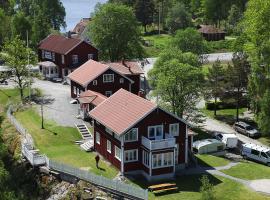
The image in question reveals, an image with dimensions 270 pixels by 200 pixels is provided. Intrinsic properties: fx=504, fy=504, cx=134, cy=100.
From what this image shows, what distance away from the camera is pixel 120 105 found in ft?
154

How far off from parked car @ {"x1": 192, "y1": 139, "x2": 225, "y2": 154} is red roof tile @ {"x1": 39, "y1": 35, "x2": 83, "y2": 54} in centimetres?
3591

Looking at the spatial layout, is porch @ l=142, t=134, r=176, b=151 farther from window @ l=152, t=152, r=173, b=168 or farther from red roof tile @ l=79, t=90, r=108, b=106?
red roof tile @ l=79, t=90, r=108, b=106

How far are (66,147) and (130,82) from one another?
18.4 meters

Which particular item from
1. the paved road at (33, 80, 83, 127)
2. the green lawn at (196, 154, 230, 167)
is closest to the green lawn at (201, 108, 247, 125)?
the green lawn at (196, 154, 230, 167)

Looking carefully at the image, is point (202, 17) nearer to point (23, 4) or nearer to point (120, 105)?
point (23, 4)

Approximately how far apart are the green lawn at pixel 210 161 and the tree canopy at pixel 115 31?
3833 cm

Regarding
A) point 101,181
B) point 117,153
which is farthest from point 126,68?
point 101,181

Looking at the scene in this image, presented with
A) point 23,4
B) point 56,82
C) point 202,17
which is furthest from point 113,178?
point 202,17

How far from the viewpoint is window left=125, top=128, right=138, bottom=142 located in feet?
146

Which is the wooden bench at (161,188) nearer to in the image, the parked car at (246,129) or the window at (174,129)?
the window at (174,129)

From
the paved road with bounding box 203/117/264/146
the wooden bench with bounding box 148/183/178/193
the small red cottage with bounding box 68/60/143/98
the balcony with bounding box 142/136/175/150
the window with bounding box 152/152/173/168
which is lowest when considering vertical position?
the paved road with bounding box 203/117/264/146

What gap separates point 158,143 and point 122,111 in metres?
4.79

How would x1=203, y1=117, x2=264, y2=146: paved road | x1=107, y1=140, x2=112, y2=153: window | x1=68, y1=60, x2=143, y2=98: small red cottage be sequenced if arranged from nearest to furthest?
x1=107, y1=140, x2=112, y2=153: window
x1=203, y1=117, x2=264, y2=146: paved road
x1=68, y1=60, x2=143, y2=98: small red cottage

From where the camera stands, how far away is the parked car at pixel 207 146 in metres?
52.1
